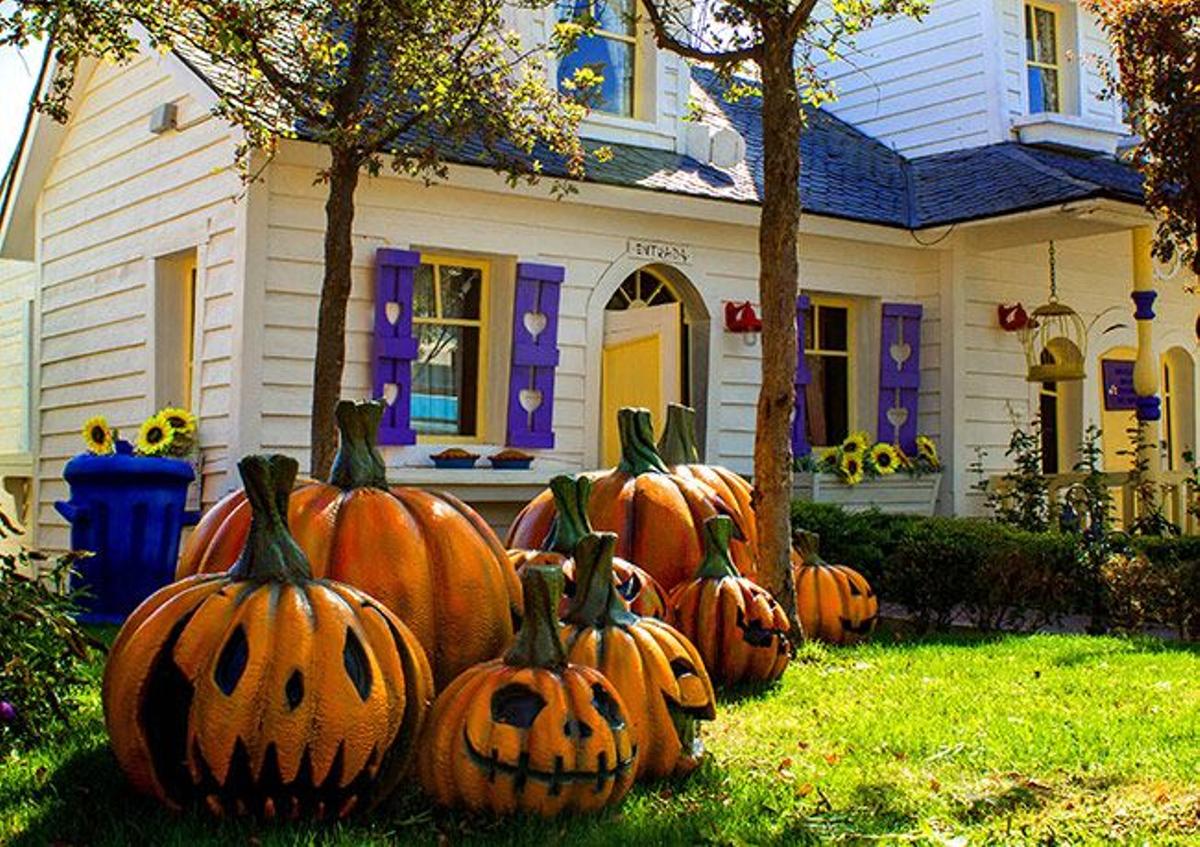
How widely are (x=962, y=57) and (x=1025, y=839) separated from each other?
12986 millimetres

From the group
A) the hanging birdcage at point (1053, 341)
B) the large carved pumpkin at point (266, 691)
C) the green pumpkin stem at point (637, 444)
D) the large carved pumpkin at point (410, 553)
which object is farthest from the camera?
the hanging birdcage at point (1053, 341)

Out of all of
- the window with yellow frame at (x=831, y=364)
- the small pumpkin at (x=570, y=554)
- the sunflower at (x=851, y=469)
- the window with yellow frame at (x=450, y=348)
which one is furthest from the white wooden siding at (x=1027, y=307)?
the small pumpkin at (x=570, y=554)

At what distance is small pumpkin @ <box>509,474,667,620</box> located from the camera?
4.52 metres

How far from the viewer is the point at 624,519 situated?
232 inches

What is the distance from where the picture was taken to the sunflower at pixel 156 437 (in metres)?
9.56

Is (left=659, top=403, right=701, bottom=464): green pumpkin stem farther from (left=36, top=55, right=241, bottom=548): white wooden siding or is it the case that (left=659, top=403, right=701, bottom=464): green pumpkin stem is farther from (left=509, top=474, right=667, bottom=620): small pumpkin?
(left=36, top=55, right=241, bottom=548): white wooden siding

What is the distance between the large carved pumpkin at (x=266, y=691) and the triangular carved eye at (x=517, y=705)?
0.65ft

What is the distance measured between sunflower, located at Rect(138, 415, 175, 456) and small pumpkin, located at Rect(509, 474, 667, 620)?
5459mm

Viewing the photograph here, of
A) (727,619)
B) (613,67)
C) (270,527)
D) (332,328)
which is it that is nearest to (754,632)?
(727,619)

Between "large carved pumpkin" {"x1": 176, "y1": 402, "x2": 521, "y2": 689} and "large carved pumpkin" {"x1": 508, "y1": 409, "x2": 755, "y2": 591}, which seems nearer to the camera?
"large carved pumpkin" {"x1": 176, "y1": 402, "x2": 521, "y2": 689}

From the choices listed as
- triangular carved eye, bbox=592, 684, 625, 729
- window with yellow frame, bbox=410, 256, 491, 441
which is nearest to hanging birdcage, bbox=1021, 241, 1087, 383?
window with yellow frame, bbox=410, 256, 491, 441

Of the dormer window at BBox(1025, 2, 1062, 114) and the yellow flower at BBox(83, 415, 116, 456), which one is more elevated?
the dormer window at BBox(1025, 2, 1062, 114)

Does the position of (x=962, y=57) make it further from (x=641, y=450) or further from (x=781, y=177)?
(x=641, y=450)

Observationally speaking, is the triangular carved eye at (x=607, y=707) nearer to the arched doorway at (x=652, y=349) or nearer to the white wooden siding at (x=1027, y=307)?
the arched doorway at (x=652, y=349)
